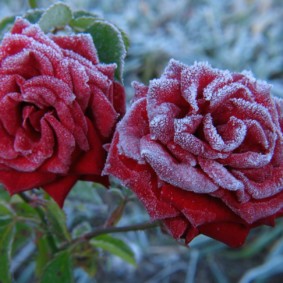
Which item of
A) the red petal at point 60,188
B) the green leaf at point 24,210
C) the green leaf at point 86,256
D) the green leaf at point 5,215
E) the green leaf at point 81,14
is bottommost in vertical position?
the green leaf at point 86,256

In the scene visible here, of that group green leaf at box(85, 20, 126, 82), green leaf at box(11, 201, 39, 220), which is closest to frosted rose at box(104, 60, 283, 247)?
green leaf at box(85, 20, 126, 82)

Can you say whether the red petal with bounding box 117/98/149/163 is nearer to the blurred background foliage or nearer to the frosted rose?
the frosted rose

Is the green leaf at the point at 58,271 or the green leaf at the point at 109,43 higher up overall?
the green leaf at the point at 109,43

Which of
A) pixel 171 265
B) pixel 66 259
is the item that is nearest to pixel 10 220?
pixel 66 259

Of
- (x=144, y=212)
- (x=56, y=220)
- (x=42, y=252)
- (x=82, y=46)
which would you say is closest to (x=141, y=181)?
(x=82, y=46)

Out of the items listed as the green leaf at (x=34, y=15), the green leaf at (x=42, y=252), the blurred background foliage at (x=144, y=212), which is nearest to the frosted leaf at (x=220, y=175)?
the blurred background foliage at (x=144, y=212)

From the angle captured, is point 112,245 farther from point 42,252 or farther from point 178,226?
point 178,226

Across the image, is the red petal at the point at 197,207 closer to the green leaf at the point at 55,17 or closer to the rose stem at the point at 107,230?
the rose stem at the point at 107,230
